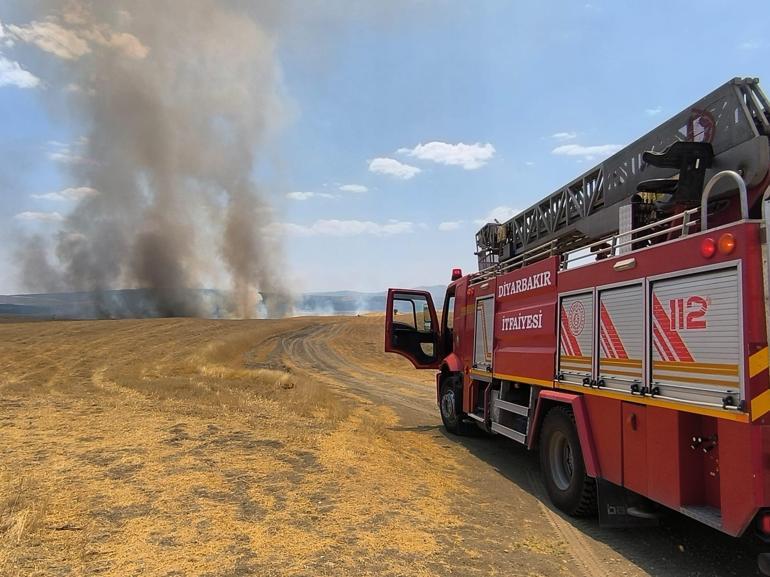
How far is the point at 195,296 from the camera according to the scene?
62.7 meters

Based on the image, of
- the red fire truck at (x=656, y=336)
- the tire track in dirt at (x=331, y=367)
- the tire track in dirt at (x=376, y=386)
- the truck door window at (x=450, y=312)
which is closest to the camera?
the red fire truck at (x=656, y=336)


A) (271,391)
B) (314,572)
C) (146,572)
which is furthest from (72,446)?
(271,391)

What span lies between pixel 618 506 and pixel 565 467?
1.02m

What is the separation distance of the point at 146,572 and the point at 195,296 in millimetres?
61976

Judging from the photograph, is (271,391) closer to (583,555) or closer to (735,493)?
(583,555)

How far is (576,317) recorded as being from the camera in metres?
5.78

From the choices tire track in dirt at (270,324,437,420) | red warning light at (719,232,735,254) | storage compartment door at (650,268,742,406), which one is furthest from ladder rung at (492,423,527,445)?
tire track in dirt at (270,324,437,420)

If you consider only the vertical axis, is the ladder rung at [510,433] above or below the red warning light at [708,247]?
below

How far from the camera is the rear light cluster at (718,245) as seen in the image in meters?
3.73

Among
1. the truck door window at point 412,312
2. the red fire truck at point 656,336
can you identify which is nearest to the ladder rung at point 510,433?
the red fire truck at point 656,336

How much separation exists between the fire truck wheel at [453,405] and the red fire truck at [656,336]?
100 cm

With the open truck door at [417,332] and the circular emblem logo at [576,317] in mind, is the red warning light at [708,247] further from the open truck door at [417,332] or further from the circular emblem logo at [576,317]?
the open truck door at [417,332]

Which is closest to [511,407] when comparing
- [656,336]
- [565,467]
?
[565,467]

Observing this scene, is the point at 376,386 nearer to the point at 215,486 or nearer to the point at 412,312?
the point at 412,312
